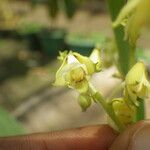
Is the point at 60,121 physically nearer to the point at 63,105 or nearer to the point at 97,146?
the point at 63,105

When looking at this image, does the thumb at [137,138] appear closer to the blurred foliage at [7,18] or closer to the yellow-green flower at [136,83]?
the yellow-green flower at [136,83]

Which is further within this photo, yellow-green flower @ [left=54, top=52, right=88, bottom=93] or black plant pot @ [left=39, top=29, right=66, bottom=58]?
black plant pot @ [left=39, top=29, right=66, bottom=58]

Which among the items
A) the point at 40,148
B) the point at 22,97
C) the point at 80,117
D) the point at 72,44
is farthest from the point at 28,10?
the point at 40,148

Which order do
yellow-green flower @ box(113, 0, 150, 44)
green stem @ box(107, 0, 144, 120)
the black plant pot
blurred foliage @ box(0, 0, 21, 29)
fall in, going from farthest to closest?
blurred foliage @ box(0, 0, 21, 29)
the black plant pot
green stem @ box(107, 0, 144, 120)
yellow-green flower @ box(113, 0, 150, 44)

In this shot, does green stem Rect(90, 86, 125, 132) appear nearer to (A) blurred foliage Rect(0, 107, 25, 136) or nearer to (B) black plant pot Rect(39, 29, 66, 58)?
(A) blurred foliage Rect(0, 107, 25, 136)

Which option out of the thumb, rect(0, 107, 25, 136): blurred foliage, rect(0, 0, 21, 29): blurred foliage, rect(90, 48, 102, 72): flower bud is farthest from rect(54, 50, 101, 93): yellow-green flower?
rect(0, 0, 21, 29): blurred foliage

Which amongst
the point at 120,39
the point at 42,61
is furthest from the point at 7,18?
the point at 120,39

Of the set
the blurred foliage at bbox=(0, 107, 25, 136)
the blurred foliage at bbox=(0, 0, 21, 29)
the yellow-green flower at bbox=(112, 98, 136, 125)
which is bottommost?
the blurred foliage at bbox=(0, 0, 21, 29)
